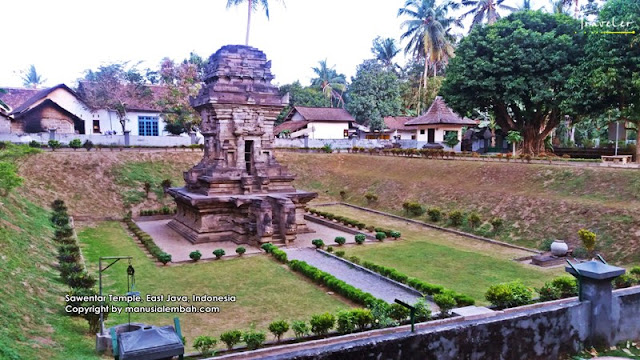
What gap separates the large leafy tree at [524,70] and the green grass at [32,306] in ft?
93.6

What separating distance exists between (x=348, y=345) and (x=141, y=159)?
31.8m

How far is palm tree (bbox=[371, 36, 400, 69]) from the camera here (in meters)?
69.4

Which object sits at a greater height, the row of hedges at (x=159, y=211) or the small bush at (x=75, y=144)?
the small bush at (x=75, y=144)

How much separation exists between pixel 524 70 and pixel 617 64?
246 inches

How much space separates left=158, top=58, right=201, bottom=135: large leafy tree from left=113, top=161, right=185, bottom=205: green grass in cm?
1138

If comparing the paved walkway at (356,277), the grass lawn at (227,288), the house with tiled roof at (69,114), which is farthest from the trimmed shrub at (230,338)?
the house with tiled roof at (69,114)

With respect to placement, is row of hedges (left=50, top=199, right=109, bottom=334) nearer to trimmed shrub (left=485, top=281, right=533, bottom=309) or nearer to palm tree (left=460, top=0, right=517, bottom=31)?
trimmed shrub (left=485, top=281, right=533, bottom=309)

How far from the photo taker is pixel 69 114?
139ft

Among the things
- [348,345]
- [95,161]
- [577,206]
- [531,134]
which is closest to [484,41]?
[531,134]

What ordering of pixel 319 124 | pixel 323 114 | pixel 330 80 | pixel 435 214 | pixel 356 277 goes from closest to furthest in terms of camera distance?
pixel 356 277
pixel 435 214
pixel 319 124
pixel 323 114
pixel 330 80

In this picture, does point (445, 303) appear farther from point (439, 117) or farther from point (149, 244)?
point (439, 117)

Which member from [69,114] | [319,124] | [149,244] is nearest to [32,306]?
[149,244]

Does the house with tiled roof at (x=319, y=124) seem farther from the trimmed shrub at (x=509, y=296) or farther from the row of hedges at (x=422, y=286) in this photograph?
the trimmed shrub at (x=509, y=296)

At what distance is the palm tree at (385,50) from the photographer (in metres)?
69.4
